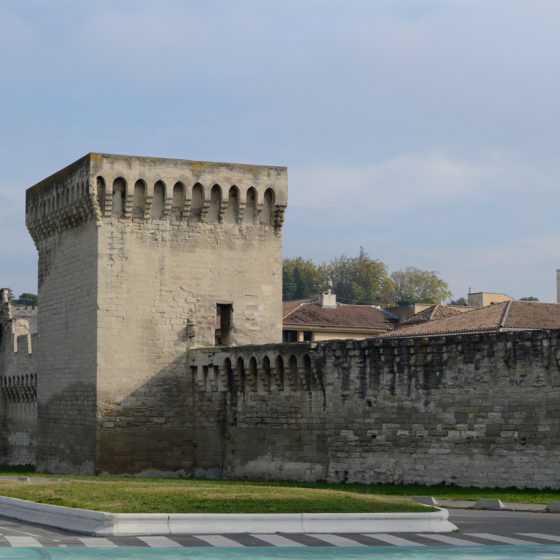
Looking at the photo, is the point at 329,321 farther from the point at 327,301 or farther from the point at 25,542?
the point at 25,542

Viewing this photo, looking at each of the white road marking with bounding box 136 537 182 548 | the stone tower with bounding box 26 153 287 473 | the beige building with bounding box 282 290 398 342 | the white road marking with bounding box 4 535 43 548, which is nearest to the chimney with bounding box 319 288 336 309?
the beige building with bounding box 282 290 398 342

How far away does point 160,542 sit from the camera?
17547mm

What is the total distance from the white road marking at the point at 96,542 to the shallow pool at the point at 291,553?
1.51ft

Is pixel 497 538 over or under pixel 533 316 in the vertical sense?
under

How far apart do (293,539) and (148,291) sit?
2103cm

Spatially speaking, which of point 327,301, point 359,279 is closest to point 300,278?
point 359,279

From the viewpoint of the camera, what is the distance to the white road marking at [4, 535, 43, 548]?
1695 centimetres

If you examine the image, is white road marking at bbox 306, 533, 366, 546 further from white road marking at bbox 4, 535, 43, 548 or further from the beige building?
the beige building

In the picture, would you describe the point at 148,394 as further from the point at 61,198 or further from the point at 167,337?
the point at 61,198

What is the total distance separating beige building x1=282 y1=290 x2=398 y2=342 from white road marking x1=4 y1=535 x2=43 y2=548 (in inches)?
2005

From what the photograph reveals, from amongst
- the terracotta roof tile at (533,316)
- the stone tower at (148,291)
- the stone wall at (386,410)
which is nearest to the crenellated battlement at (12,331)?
the stone tower at (148,291)

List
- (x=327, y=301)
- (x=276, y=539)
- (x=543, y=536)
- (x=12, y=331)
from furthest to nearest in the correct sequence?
(x=327, y=301) < (x=12, y=331) < (x=543, y=536) < (x=276, y=539)

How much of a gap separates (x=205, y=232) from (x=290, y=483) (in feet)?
29.6

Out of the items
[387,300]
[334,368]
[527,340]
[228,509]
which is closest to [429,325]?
[334,368]
